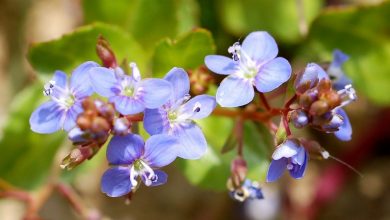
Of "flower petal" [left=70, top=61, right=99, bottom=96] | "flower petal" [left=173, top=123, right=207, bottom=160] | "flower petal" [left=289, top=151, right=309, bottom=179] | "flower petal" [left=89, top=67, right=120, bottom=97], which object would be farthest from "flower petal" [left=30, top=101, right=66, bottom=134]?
"flower petal" [left=289, top=151, right=309, bottom=179]

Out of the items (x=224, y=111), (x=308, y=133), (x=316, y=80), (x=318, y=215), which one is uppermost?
(x=316, y=80)

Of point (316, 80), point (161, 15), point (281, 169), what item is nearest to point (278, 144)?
point (281, 169)

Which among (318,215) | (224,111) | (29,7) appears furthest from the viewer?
(29,7)

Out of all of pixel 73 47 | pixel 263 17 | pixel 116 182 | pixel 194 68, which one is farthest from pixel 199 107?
pixel 263 17

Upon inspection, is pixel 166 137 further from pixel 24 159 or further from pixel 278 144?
pixel 24 159

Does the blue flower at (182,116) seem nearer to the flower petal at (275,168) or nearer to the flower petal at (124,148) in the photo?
the flower petal at (124,148)
